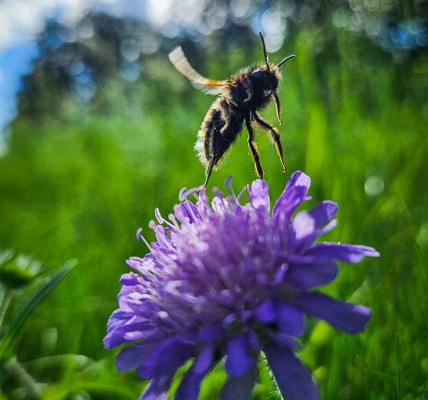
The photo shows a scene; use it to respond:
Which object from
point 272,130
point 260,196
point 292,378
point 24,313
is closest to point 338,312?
point 292,378

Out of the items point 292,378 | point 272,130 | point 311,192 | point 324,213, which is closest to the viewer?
point 292,378

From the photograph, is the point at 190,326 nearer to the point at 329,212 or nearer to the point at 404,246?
the point at 329,212

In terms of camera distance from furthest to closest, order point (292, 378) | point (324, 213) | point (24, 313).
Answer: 1. point (24, 313)
2. point (324, 213)
3. point (292, 378)

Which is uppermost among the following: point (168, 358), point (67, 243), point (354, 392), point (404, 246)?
point (67, 243)

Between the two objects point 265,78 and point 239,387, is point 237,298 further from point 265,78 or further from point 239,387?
point 265,78

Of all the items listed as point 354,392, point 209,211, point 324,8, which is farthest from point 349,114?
point 209,211

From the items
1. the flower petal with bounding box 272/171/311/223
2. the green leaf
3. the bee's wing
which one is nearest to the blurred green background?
the green leaf
